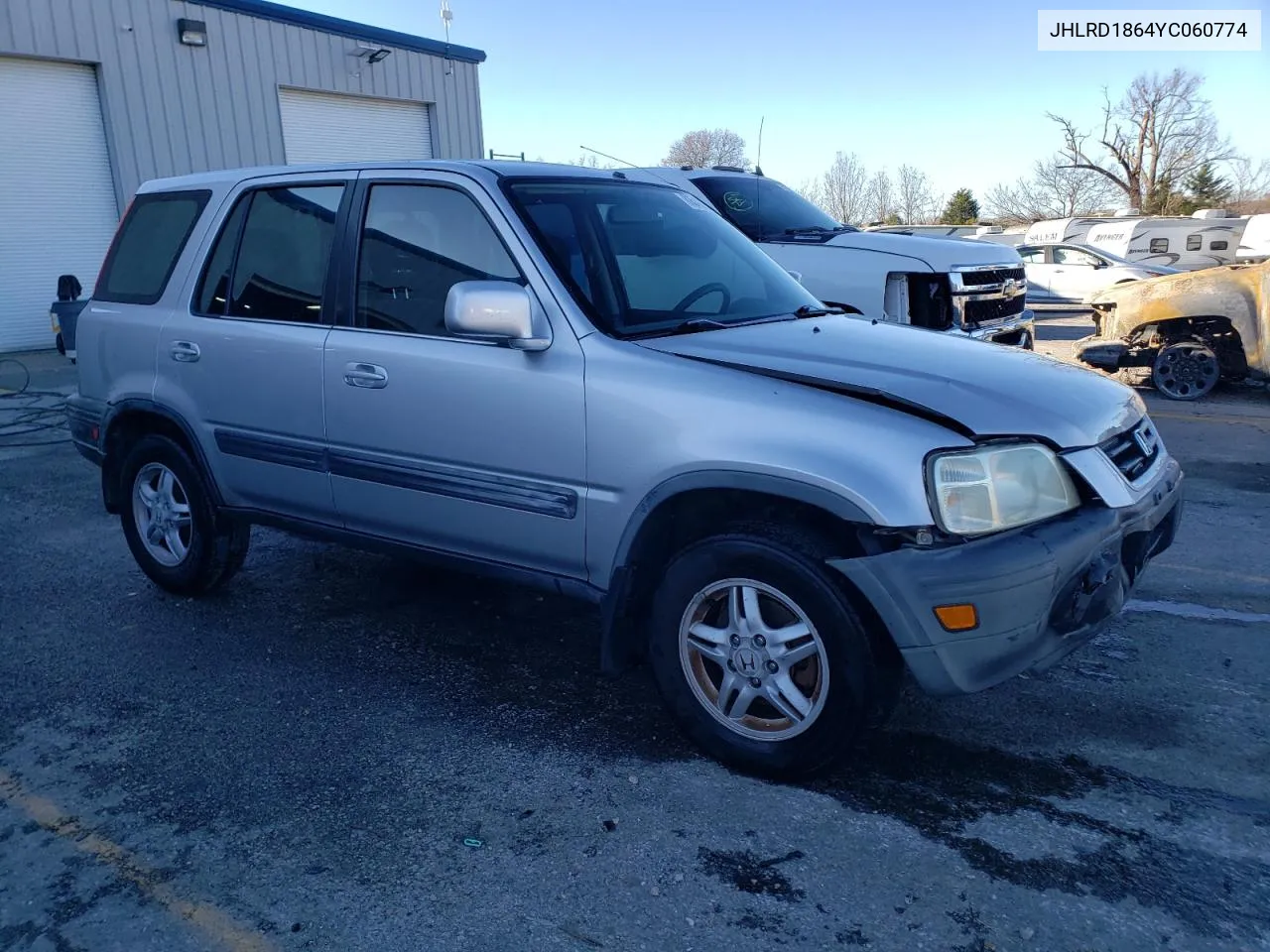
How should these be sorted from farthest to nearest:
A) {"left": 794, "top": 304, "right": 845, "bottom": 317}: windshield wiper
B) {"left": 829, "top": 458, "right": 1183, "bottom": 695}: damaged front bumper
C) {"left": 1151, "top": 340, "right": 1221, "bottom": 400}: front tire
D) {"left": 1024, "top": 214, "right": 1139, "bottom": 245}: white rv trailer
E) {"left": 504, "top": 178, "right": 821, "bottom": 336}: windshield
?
{"left": 1024, "top": 214, "right": 1139, "bottom": 245}: white rv trailer < {"left": 1151, "top": 340, "right": 1221, "bottom": 400}: front tire < {"left": 794, "top": 304, "right": 845, "bottom": 317}: windshield wiper < {"left": 504, "top": 178, "right": 821, "bottom": 336}: windshield < {"left": 829, "top": 458, "right": 1183, "bottom": 695}: damaged front bumper

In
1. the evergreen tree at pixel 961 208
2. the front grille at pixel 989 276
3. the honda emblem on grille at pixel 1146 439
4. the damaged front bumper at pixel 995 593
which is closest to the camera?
the damaged front bumper at pixel 995 593

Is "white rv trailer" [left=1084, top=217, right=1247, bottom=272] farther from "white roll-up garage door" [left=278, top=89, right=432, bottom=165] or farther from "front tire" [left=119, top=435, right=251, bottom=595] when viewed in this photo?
"front tire" [left=119, top=435, right=251, bottom=595]

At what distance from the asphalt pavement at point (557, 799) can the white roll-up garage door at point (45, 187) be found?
1255 centimetres

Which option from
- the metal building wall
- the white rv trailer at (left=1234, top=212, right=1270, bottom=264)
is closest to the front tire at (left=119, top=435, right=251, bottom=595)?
the metal building wall

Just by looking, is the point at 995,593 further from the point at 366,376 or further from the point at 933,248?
the point at 933,248

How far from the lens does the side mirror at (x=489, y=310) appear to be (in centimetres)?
321

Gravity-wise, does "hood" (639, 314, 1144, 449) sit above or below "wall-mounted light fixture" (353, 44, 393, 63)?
below

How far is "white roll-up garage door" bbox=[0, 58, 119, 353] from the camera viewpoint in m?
14.5

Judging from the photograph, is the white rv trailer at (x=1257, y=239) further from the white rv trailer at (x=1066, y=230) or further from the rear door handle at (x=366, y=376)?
the rear door handle at (x=366, y=376)

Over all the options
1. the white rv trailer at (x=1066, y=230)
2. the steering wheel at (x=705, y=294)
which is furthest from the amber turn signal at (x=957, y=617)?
the white rv trailer at (x=1066, y=230)

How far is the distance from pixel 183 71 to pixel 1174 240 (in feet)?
71.5

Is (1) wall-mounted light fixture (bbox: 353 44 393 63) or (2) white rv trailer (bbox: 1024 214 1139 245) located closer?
(1) wall-mounted light fixture (bbox: 353 44 393 63)

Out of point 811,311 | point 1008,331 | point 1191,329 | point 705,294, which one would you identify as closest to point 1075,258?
point 1191,329

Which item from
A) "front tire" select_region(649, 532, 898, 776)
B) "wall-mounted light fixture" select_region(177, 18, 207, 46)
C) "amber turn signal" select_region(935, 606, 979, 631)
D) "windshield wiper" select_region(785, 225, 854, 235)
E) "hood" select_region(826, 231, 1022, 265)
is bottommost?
"front tire" select_region(649, 532, 898, 776)
